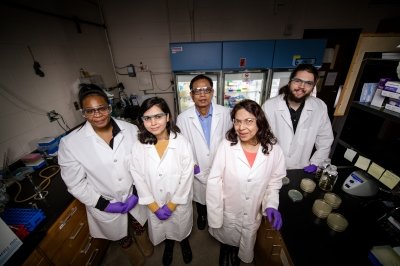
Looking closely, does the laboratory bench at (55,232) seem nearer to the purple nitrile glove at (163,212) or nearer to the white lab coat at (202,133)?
the purple nitrile glove at (163,212)

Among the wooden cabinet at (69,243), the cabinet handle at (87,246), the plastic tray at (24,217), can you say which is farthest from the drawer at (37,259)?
the cabinet handle at (87,246)

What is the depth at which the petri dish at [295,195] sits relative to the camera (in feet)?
4.73

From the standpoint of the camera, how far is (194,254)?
2.22 meters

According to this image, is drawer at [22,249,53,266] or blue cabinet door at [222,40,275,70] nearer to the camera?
drawer at [22,249,53,266]

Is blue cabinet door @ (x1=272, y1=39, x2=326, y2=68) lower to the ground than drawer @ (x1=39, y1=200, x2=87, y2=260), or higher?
higher

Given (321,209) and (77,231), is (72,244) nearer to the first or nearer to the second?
(77,231)

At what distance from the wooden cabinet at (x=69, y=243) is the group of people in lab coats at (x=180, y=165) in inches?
4.0

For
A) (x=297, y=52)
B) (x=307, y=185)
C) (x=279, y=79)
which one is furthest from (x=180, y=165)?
(x=297, y=52)

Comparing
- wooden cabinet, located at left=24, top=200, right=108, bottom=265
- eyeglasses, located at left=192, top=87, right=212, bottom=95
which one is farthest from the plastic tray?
eyeglasses, located at left=192, top=87, right=212, bottom=95

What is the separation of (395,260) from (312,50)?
11.2 ft

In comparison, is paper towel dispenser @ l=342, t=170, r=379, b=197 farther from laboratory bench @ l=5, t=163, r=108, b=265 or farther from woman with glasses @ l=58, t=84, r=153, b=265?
laboratory bench @ l=5, t=163, r=108, b=265

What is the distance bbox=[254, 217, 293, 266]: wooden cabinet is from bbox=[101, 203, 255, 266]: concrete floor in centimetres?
40

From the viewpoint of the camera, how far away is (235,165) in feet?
4.95

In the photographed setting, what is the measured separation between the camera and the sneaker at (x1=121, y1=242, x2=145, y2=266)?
6.62ft
